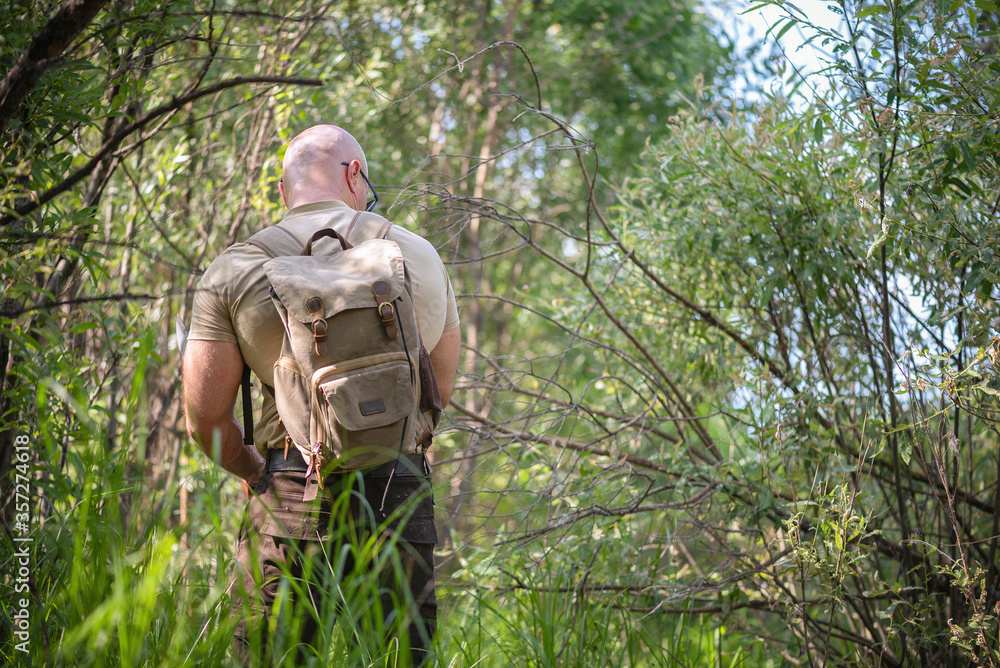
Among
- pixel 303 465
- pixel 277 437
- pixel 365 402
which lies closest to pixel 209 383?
pixel 277 437

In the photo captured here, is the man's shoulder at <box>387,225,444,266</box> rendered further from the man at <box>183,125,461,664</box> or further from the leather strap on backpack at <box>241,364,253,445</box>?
the leather strap on backpack at <box>241,364,253,445</box>

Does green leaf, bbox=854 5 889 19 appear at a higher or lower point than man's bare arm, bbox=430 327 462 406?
higher

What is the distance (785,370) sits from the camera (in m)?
3.14

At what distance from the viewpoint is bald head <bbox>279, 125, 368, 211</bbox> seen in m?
2.25

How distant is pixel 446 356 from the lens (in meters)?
2.28

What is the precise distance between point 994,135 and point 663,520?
6.29 feet

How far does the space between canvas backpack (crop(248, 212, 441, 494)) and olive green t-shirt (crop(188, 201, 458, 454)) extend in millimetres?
79

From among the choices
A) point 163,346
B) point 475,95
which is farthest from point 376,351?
point 475,95

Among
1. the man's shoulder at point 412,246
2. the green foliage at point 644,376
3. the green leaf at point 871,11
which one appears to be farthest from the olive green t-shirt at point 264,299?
the green leaf at point 871,11

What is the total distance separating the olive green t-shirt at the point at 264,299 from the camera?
1977 mm

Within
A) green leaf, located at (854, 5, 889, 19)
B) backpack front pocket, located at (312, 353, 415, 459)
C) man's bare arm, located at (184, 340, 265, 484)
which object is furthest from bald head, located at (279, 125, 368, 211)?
green leaf, located at (854, 5, 889, 19)

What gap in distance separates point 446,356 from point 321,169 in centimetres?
69

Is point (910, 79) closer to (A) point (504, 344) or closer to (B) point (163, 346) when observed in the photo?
(B) point (163, 346)

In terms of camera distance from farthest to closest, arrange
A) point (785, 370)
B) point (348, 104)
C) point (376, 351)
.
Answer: point (348, 104) < point (785, 370) < point (376, 351)
